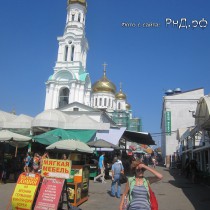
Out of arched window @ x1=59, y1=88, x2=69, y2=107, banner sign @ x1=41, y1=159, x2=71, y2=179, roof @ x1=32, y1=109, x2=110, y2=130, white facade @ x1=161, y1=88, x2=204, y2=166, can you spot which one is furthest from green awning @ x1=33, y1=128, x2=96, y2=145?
white facade @ x1=161, y1=88, x2=204, y2=166

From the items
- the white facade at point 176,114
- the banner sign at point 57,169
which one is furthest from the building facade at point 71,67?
the banner sign at point 57,169

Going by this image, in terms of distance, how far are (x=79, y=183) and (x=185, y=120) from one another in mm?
38931

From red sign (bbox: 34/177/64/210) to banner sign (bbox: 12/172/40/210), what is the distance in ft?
0.66

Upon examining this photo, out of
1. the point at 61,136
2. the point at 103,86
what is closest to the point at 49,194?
the point at 61,136

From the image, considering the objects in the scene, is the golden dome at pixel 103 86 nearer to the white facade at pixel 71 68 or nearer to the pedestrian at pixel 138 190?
the white facade at pixel 71 68

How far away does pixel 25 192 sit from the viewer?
7523 millimetres

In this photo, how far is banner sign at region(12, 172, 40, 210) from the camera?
7367 mm

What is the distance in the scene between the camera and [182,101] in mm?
46531

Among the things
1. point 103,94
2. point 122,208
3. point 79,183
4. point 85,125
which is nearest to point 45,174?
point 79,183

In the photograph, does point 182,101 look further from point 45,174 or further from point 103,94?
point 45,174

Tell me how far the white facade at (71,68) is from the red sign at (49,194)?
31.1 metres

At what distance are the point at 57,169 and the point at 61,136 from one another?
11477 mm

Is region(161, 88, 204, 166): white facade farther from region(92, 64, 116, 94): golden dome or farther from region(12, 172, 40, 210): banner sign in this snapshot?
region(12, 172, 40, 210): banner sign

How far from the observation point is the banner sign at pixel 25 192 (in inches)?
290
